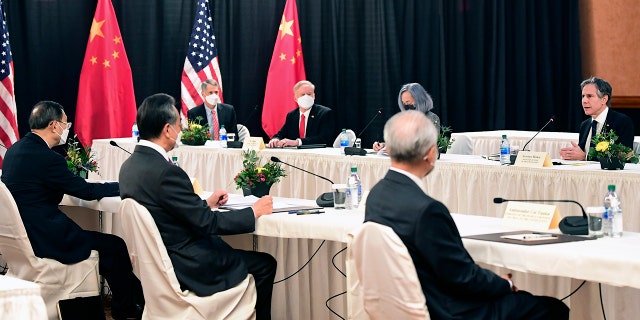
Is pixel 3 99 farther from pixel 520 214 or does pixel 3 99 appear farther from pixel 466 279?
pixel 466 279

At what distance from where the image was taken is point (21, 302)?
2572 millimetres

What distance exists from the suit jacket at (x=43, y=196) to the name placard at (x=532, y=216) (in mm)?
2253

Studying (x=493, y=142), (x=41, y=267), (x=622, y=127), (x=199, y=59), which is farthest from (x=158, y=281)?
(x=199, y=59)

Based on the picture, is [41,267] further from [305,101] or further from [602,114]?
[602,114]

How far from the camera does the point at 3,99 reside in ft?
26.9

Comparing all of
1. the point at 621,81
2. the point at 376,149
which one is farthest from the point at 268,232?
the point at 621,81

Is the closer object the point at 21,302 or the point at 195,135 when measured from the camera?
the point at 21,302

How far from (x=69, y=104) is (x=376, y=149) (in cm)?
402

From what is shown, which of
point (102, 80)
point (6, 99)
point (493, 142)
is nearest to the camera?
point (6, 99)

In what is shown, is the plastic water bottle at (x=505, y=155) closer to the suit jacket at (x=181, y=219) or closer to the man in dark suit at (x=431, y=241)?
the suit jacket at (x=181, y=219)

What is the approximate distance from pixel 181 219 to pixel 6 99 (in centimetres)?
503

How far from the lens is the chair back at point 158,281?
12.0ft

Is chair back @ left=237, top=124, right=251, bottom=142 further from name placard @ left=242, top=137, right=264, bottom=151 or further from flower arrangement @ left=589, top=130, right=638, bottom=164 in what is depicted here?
flower arrangement @ left=589, top=130, right=638, bottom=164

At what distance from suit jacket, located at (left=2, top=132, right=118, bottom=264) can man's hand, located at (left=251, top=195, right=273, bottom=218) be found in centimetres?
111
